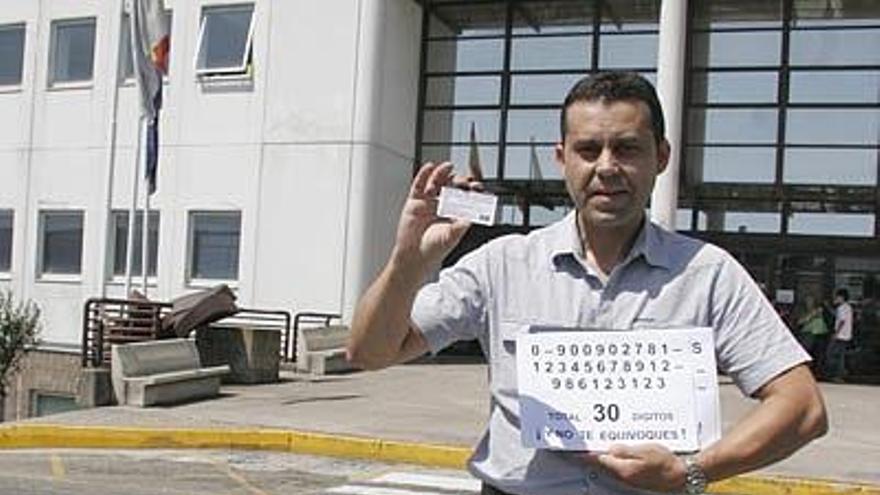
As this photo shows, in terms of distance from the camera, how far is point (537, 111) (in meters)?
23.2

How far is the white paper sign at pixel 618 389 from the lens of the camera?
8.72 ft

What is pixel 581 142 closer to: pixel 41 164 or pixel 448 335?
pixel 448 335

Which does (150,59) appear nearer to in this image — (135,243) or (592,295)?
(135,243)

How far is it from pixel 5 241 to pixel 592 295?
80.6 ft

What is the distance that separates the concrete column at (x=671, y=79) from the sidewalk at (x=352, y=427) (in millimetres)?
4191

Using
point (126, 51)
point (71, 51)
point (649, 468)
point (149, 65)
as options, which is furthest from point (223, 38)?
point (649, 468)

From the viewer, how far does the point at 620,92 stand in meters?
2.72

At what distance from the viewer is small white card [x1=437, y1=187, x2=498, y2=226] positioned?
2.86 meters

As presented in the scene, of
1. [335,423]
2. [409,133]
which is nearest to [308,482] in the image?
[335,423]

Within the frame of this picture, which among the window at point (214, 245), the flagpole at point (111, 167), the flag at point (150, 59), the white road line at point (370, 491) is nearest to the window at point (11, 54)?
the flagpole at point (111, 167)

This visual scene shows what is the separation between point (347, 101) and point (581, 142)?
19.3 metres

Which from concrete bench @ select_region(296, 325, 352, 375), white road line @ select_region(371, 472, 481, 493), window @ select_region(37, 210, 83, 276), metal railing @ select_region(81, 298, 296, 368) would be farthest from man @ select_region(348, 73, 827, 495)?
window @ select_region(37, 210, 83, 276)

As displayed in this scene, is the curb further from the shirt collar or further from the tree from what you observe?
the shirt collar

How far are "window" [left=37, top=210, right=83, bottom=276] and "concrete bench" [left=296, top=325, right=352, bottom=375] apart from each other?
6.81 metres
